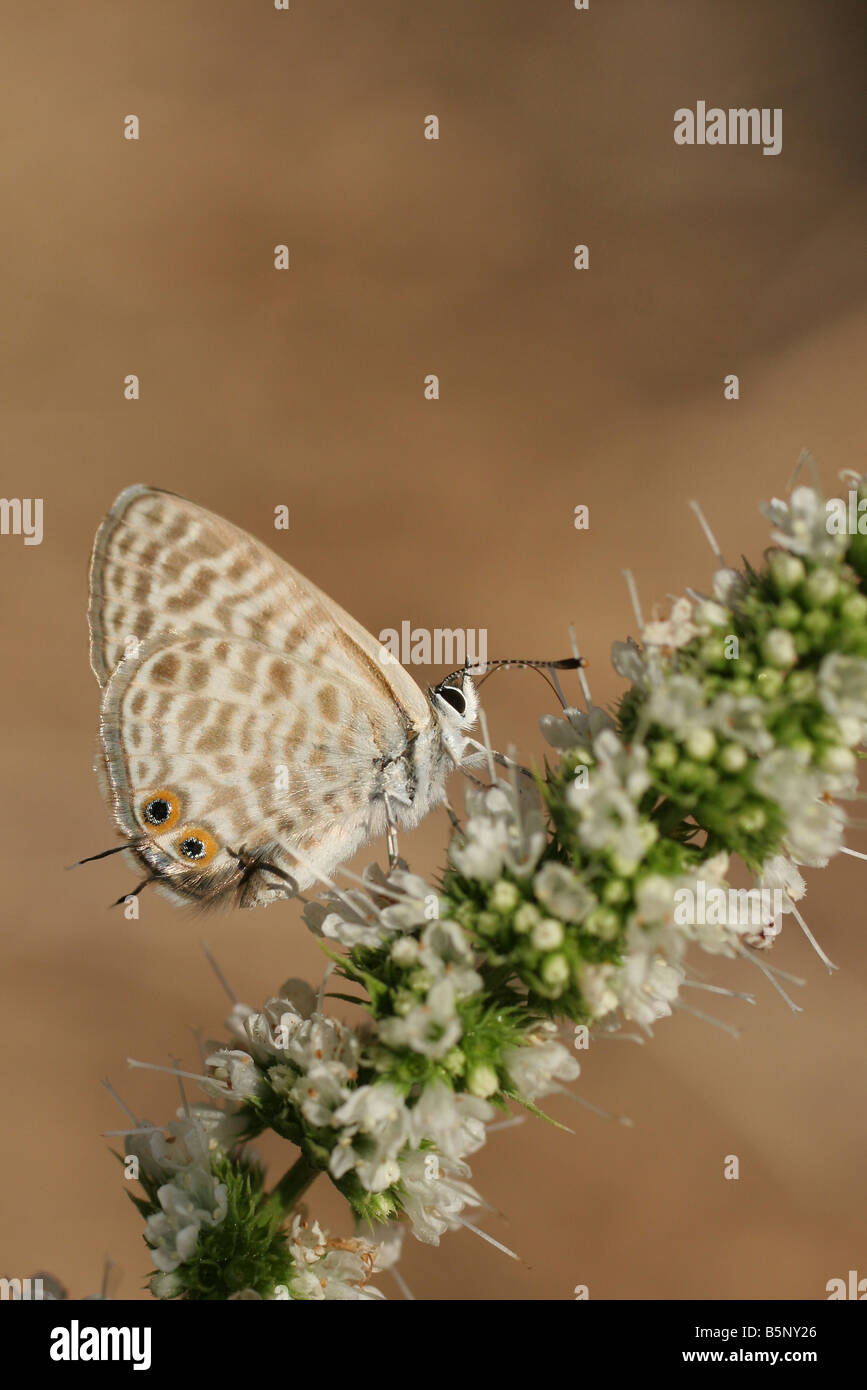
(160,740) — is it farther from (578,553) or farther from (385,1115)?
(578,553)

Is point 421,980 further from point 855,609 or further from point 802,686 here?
point 855,609

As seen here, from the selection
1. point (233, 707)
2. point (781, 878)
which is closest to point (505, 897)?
point (781, 878)

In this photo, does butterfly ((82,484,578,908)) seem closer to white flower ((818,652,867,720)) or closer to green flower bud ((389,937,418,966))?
green flower bud ((389,937,418,966))

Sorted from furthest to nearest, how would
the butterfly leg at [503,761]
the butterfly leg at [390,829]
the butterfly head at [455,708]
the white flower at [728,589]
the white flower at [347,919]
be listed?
the butterfly head at [455,708] → the butterfly leg at [390,829] → the butterfly leg at [503,761] → the white flower at [347,919] → the white flower at [728,589]

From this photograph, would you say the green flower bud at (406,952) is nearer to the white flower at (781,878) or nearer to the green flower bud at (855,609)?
the white flower at (781,878)

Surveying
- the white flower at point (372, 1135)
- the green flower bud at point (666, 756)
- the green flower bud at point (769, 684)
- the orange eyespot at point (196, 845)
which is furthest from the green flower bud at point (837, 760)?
the orange eyespot at point (196, 845)

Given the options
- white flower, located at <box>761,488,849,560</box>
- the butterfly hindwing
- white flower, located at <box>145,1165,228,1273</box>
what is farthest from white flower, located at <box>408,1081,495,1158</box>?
white flower, located at <box>761,488,849,560</box>
